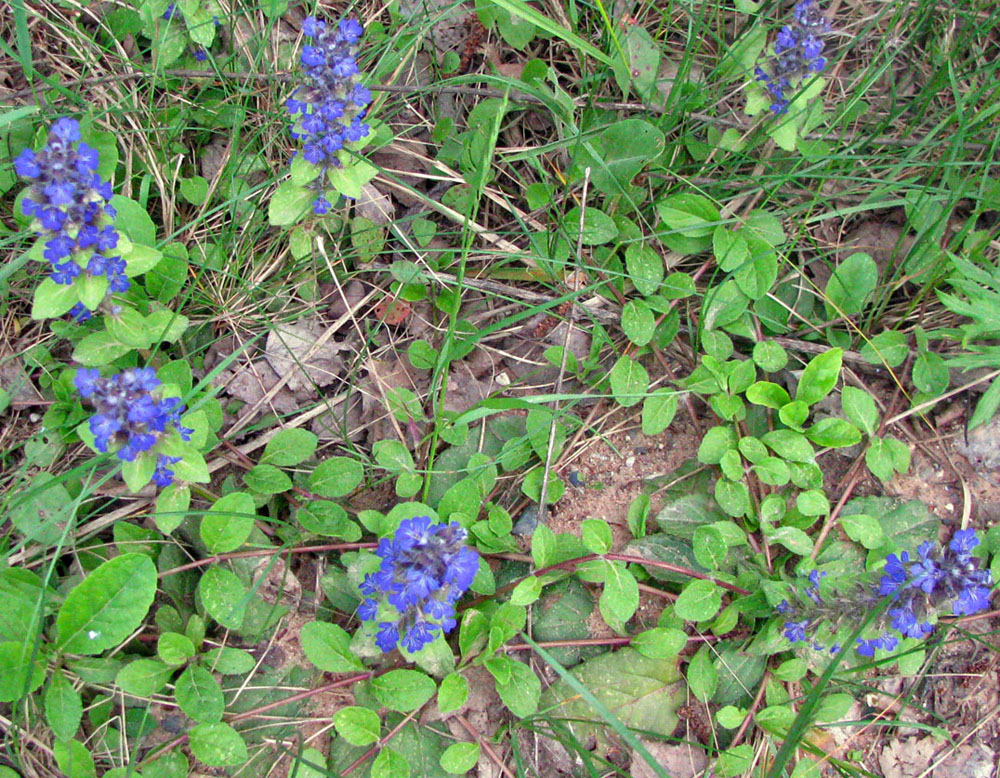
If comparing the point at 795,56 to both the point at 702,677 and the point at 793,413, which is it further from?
the point at 702,677

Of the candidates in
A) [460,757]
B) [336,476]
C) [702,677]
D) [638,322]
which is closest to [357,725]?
[460,757]

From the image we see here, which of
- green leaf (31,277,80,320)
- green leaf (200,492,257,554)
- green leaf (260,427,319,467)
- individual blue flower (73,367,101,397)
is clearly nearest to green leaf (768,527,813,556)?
green leaf (260,427,319,467)

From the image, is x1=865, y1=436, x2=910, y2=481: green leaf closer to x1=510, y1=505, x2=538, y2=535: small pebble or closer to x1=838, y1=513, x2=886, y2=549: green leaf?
x1=838, y1=513, x2=886, y2=549: green leaf

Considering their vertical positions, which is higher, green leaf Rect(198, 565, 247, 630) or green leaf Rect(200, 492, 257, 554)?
green leaf Rect(200, 492, 257, 554)

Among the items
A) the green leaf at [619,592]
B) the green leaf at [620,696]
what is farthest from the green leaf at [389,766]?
the green leaf at [619,592]

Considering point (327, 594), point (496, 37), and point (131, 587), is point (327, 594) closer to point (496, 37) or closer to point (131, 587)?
point (131, 587)

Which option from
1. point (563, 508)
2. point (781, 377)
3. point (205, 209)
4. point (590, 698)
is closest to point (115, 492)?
point (205, 209)

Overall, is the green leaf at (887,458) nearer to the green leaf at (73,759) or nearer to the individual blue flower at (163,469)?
the individual blue flower at (163,469)
